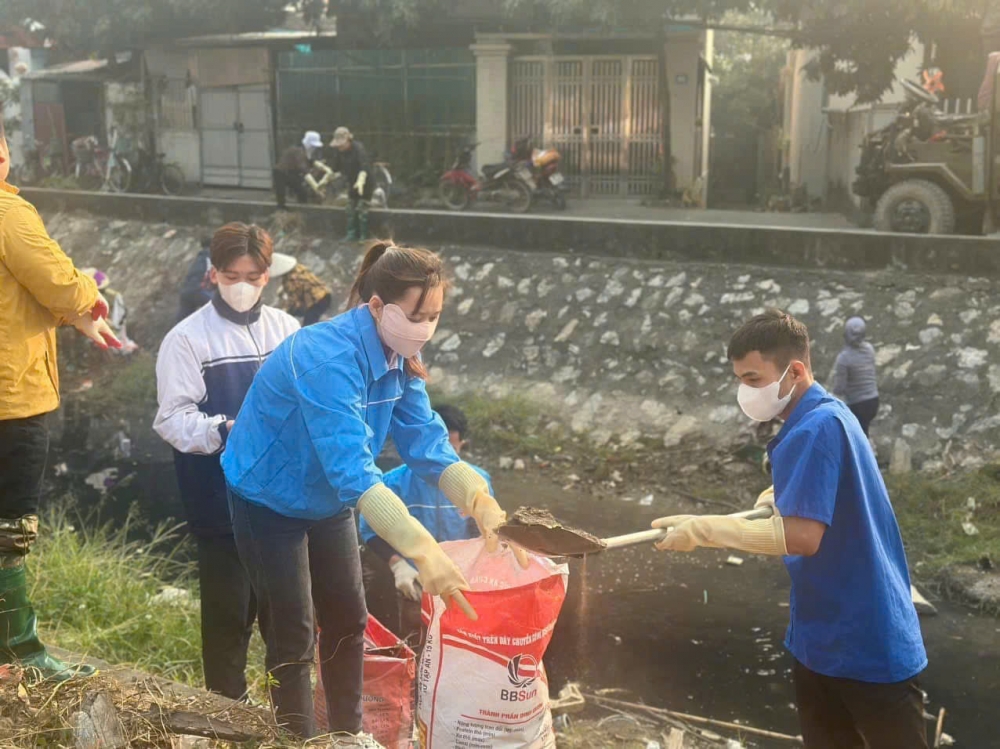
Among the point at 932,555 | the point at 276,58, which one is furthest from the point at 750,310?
the point at 276,58

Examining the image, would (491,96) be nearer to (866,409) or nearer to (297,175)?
(297,175)

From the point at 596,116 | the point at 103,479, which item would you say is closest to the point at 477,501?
the point at 103,479

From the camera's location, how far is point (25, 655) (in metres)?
3.05

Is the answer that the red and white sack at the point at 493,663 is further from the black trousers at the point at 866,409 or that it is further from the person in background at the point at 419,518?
the black trousers at the point at 866,409

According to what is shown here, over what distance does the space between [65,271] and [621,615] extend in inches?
131

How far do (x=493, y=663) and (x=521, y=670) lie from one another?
0.25 feet

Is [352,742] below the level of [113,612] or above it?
above

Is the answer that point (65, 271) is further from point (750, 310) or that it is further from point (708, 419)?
point (750, 310)

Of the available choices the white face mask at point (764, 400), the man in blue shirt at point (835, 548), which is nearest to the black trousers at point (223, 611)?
the man in blue shirt at point (835, 548)

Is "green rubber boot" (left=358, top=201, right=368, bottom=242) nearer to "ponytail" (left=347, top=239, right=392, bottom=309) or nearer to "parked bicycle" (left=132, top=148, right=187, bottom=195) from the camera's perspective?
"parked bicycle" (left=132, top=148, right=187, bottom=195)

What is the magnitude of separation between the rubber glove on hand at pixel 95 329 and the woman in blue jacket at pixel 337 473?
70 centimetres

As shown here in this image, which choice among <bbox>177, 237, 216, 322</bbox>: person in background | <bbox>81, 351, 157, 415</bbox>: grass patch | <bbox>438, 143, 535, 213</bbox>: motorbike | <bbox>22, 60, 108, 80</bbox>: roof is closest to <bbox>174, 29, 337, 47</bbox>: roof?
<bbox>22, 60, 108, 80</bbox>: roof

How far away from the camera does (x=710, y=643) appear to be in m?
5.08

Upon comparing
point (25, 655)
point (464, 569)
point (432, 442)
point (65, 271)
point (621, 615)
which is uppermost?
point (65, 271)
